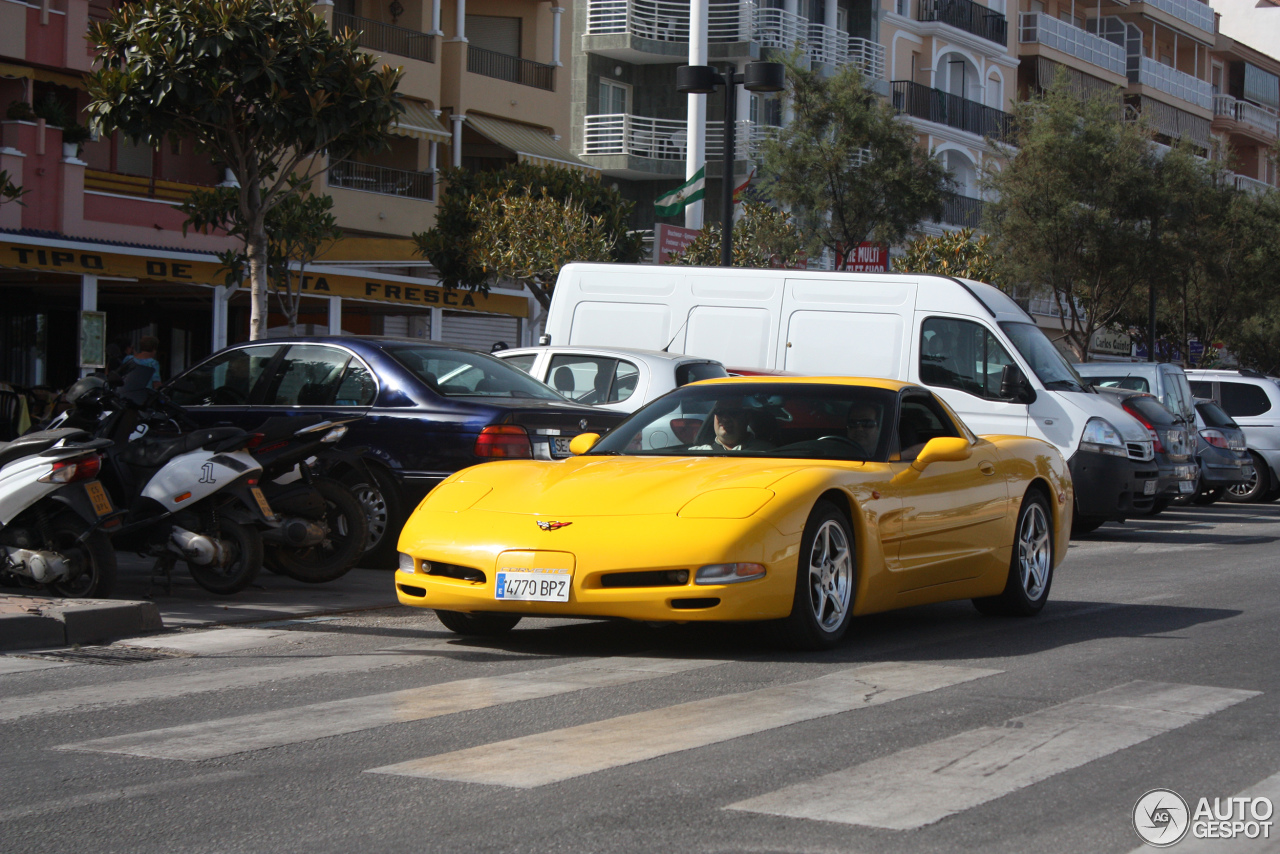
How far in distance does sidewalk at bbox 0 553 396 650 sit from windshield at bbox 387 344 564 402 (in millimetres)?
1426

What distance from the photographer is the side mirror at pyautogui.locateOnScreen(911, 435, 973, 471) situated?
809 cm

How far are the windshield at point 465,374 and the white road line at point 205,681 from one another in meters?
3.74

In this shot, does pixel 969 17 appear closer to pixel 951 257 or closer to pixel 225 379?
pixel 951 257

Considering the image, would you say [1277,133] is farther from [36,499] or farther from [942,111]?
[36,499]

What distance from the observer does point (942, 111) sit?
161 ft

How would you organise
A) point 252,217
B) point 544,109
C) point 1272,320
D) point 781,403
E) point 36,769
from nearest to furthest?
point 36,769
point 781,403
point 252,217
point 544,109
point 1272,320

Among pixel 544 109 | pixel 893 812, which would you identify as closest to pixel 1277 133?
pixel 544 109

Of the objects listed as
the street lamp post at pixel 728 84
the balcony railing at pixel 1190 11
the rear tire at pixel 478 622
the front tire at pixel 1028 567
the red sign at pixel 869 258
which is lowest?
the rear tire at pixel 478 622

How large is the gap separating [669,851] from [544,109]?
1387 inches

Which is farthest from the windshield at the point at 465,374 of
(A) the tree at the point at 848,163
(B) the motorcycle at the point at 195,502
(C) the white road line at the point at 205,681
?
(A) the tree at the point at 848,163

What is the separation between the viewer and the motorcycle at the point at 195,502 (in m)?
9.36

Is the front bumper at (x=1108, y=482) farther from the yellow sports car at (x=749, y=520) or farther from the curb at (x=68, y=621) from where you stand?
the curb at (x=68, y=621)

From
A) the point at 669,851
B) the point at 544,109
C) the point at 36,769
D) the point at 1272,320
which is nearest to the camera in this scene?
the point at 669,851

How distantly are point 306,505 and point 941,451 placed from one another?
401 cm
